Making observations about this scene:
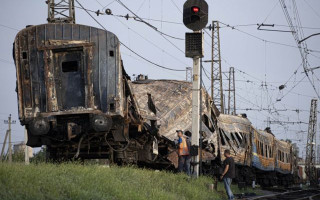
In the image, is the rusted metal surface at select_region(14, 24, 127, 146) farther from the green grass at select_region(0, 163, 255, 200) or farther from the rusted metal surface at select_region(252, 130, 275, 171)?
the rusted metal surface at select_region(252, 130, 275, 171)

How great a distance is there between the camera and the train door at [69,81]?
523 inches

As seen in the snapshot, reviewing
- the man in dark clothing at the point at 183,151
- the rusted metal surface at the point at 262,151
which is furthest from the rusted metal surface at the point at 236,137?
the man in dark clothing at the point at 183,151

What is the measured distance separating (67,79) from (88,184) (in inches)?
161

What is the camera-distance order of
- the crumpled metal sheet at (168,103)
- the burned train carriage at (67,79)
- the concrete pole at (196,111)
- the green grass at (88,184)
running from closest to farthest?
the green grass at (88,184), the burned train carriage at (67,79), the concrete pole at (196,111), the crumpled metal sheet at (168,103)

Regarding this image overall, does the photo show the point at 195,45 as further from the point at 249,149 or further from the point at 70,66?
the point at 249,149

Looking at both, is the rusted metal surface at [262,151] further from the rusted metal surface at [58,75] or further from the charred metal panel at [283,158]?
the rusted metal surface at [58,75]

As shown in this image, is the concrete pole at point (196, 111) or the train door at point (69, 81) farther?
the concrete pole at point (196, 111)

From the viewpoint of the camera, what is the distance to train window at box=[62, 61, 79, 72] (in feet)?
44.0

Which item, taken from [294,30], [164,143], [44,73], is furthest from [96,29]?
[294,30]

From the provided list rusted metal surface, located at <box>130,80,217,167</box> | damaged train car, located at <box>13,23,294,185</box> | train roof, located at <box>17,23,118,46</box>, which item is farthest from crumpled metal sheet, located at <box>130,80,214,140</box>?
train roof, located at <box>17,23,118,46</box>

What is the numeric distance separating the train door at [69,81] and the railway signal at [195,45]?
13.4ft

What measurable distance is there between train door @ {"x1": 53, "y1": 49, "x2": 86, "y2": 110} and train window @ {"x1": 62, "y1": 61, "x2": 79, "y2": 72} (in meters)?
0.04

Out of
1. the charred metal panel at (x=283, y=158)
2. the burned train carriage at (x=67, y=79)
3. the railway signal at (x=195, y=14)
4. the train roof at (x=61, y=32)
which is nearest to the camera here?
the burned train carriage at (x=67, y=79)

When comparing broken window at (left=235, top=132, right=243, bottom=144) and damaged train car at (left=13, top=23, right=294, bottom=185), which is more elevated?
damaged train car at (left=13, top=23, right=294, bottom=185)
